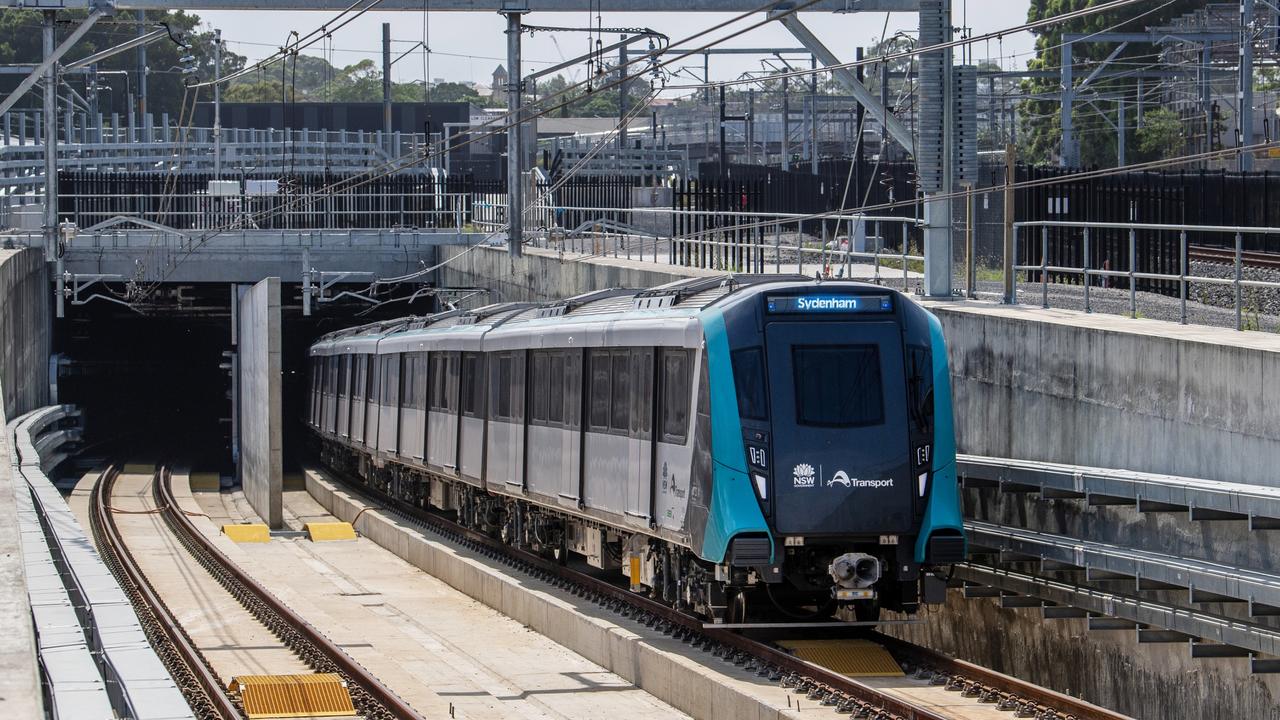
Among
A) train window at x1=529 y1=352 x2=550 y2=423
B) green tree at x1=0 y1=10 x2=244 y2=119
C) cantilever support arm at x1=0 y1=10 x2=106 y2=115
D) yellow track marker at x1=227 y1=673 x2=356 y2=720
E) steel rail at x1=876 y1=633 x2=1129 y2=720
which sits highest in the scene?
green tree at x1=0 y1=10 x2=244 y2=119

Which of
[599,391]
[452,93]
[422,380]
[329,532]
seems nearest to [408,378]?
[422,380]

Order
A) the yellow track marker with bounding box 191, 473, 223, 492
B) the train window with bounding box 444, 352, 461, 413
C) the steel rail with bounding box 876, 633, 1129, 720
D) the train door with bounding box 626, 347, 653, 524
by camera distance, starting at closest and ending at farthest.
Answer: the steel rail with bounding box 876, 633, 1129, 720
the train door with bounding box 626, 347, 653, 524
the train window with bounding box 444, 352, 461, 413
the yellow track marker with bounding box 191, 473, 223, 492

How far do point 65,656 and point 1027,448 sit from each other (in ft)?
32.2

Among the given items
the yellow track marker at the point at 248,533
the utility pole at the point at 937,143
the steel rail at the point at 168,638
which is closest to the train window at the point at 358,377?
the yellow track marker at the point at 248,533

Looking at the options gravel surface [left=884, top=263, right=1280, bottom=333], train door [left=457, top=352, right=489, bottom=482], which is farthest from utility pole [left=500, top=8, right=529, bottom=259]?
gravel surface [left=884, top=263, right=1280, bottom=333]

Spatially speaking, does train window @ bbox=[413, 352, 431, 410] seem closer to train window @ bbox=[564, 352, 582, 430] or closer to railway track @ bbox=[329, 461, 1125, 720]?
railway track @ bbox=[329, 461, 1125, 720]

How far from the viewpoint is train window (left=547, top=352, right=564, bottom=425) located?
19.6 m

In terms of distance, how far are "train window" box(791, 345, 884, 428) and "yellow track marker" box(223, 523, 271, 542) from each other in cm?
1818

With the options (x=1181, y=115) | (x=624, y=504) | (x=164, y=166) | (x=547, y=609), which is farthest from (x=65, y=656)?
(x=164, y=166)

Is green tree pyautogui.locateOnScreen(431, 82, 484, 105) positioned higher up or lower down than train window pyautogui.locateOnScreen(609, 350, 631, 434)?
higher up

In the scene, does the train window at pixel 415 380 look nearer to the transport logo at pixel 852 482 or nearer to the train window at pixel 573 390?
the train window at pixel 573 390

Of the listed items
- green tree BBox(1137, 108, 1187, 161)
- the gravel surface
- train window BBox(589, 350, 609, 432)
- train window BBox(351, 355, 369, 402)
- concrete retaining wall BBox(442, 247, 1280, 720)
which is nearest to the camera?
concrete retaining wall BBox(442, 247, 1280, 720)

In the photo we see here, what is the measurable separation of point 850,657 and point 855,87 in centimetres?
882

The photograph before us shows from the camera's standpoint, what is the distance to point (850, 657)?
47.6 ft
